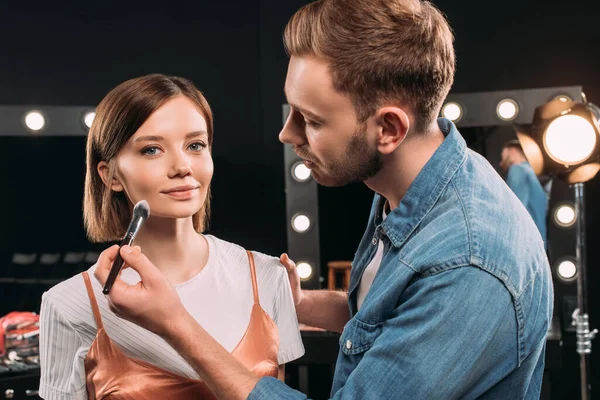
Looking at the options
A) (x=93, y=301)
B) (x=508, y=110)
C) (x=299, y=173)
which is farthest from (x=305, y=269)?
(x=93, y=301)

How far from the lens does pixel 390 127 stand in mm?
1354

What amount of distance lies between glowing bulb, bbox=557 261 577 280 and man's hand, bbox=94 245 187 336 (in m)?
2.81

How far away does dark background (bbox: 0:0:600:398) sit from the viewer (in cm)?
416

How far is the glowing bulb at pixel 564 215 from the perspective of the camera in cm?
368

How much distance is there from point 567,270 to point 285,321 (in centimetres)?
247

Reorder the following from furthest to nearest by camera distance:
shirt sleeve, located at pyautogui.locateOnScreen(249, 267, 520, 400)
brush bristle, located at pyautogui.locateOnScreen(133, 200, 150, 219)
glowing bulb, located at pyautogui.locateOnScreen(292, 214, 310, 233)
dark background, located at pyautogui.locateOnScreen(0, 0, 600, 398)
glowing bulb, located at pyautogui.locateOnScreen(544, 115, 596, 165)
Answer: dark background, located at pyautogui.locateOnScreen(0, 0, 600, 398) → glowing bulb, located at pyautogui.locateOnScreen(292, 214, 310, 233) → glowing bulb, located at pyautogui.locateOnScreen(544, 115, 596, 165) → brush bristle, located at pyautogui.locateOnScreen(133, 200, 150, 219) → shirt sleeve, located at pyautogui.locateOnScreen(249, 267, 520, 400)

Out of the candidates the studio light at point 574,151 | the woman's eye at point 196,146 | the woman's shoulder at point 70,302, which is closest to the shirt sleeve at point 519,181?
the studio light at point 574,151

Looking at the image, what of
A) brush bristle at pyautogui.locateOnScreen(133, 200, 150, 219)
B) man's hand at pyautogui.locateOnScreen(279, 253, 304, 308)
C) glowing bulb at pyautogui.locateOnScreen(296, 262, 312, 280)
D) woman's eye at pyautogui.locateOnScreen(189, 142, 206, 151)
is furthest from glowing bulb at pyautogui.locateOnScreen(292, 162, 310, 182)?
brush bristle at pyautogui.locateOnScreen(133, 200, 150, 219)

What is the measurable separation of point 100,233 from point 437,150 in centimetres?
74

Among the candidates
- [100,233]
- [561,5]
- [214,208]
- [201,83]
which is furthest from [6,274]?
[561,5]

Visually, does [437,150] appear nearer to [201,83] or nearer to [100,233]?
[100,233]

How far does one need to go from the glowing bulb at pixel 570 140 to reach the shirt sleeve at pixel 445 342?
2214 millimetres

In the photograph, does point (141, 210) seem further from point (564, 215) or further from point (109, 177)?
point (564, 215)

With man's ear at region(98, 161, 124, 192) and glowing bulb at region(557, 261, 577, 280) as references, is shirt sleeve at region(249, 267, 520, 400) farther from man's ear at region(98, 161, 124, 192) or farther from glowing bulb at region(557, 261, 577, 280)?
glowing bulb at region(557, 261, 577, 280)
